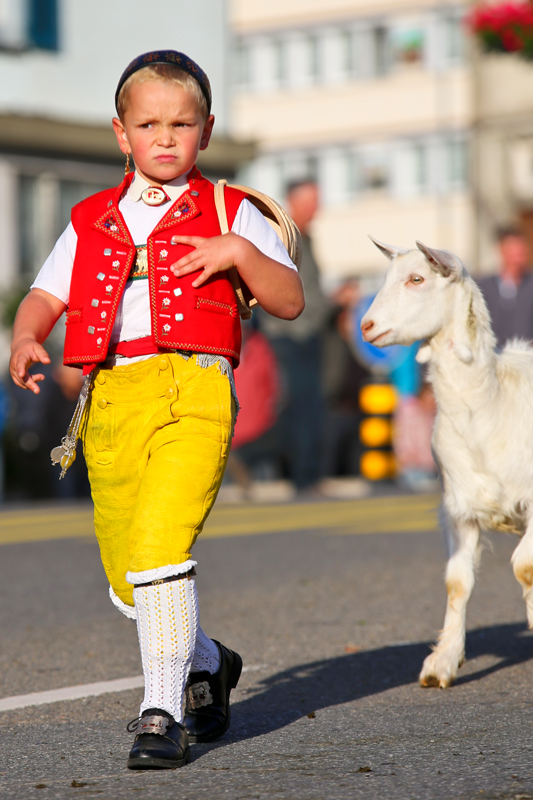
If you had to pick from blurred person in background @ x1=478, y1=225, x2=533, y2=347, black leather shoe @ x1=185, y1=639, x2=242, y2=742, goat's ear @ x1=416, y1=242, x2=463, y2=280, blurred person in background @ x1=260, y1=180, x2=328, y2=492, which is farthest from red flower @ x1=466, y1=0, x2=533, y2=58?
black leather shoe @ x1=185, y1=639, x2=242, y2=742

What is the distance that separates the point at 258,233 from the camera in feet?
13.5

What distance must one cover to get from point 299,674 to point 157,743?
1.62 metres

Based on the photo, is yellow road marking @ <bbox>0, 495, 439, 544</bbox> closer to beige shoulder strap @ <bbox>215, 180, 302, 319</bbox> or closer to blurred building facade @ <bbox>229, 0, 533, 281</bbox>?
beige shoulder strap @ <bbox>215, 180, 302, 319</bbox>

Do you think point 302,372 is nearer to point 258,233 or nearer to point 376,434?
point 376,434

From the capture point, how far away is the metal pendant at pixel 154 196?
4.06 m

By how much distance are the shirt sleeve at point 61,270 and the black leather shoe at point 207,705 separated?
1190 mm

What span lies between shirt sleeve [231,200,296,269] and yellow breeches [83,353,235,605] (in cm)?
39

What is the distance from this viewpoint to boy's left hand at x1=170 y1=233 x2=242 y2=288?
3.87 meters

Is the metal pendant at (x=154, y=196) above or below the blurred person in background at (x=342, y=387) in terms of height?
above

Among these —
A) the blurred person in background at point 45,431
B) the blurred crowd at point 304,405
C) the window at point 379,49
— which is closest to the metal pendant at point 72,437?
the blurred crowd at point 304,405

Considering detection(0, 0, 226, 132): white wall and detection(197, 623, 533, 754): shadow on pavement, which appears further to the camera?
detection(0, 0, 226, 132): white wall

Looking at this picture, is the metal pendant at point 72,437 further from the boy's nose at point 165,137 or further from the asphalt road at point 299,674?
the asphalt road at point 299,674

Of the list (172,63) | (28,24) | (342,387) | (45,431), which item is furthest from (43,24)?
(172,63)

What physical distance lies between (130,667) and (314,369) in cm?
762
